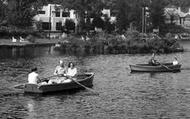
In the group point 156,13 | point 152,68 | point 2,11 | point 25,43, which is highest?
point 156,13

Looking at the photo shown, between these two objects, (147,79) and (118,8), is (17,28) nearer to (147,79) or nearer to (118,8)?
(118,8)

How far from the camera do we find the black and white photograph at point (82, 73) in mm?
40531

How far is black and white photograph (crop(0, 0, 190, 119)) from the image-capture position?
40.5 meters

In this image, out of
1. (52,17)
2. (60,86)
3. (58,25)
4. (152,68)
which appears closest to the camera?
(60,86)

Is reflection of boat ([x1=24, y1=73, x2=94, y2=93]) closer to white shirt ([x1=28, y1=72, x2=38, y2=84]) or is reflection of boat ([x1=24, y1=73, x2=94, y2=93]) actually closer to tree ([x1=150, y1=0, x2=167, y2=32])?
white shirt ([x1=28, y1=72, x2=38, y2=84])

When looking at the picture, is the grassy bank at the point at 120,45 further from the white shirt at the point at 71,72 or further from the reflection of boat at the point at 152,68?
the white shirt at the point at 71,72

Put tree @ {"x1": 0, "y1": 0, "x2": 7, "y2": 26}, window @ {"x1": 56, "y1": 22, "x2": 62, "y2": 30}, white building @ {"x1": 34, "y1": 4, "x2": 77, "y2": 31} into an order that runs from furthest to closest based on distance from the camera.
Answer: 1. white building @ {"x1": 34, "y1": 4, "x2": 77, "y2": 31}
2. window @ {"x1": 56, "y1": 22, "x2": 62, "y2": 30}
3. tree @ {"x1": 0, "y1": 0, "x2": 7, "y2": 26}

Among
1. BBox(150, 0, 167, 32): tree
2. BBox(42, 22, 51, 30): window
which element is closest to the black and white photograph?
BBox(42, 22, 51, 30): window

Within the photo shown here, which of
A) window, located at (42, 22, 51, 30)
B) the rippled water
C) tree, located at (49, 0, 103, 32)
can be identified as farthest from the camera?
window, located at (42, 22, 51, 30)

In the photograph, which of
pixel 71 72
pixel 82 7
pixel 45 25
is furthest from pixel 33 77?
pixel 45 25

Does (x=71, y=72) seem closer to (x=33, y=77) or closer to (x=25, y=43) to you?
(x=33, y=77)

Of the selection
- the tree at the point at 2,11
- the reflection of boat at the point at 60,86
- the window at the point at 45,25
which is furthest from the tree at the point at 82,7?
the reflection of boat at the point at 60,86

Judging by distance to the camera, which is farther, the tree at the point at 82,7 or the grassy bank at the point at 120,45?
the tree at the point at 82,7

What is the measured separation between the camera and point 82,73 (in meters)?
54.3
